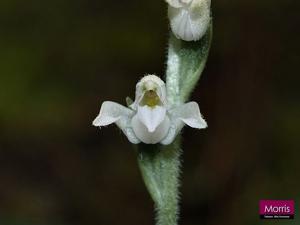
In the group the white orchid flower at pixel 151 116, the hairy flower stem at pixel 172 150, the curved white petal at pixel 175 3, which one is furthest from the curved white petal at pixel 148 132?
the curved white petal at pixel 175 3

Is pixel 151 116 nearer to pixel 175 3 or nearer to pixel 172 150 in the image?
pixel 172 150

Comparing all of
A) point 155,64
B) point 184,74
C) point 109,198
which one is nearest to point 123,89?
point 155,64

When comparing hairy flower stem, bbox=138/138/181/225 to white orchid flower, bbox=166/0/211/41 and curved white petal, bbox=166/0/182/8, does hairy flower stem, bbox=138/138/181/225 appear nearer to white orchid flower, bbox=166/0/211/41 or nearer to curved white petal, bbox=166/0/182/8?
white orchid flower, bbox=166/0/211/41

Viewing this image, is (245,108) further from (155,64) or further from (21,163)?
(21,163)

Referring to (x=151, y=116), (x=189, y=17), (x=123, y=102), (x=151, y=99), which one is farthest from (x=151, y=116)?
(x=123, y=102)

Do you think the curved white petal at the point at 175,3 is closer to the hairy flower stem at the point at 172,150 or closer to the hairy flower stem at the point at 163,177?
the hairy flower stem at the point at 172,150

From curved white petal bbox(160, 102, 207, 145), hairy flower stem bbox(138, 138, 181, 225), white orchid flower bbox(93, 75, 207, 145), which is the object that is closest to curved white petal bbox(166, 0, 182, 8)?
white orchid flower bbox(93, 75, 207, 145)
